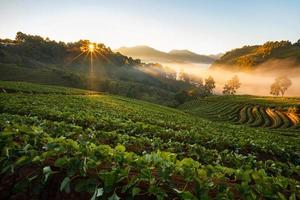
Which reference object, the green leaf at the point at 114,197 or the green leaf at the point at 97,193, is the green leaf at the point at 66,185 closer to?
the green leaf at the point at 97,193

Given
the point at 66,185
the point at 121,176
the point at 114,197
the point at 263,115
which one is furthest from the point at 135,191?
the point at 263,115

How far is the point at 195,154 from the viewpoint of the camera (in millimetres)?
11188

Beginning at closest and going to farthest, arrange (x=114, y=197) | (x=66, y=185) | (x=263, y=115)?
1. (x=114, y=197)
2. (x=66, y=185)
3. (x=263, y=115)

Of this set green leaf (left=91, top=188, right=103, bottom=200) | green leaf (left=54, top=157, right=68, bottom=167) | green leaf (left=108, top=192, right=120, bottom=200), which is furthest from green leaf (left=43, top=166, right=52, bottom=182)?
green leaf (left=108, top=192, right=120, bottom=200)

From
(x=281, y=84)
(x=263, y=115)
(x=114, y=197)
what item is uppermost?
(x=114, y=197)

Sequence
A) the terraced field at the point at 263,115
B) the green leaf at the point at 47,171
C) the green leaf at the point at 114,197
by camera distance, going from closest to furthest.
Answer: the green leaf at the point at 114,197 → the green leaf at the point at 47,171 → the terraced field at the point at 263,115

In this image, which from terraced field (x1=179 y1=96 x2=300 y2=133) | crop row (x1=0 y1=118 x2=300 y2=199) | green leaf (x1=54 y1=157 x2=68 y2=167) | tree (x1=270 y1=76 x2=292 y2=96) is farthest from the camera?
tree (x1=270 y1=76 x2=292 y2=96)

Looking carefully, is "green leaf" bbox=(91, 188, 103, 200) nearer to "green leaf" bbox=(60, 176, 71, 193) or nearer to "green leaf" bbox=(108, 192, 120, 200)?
"green leaf" bbox=(108, 192, 120, 200)

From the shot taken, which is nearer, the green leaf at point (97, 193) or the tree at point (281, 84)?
the green leaf at point (97, 193)

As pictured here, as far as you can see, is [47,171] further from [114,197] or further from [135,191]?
[135,191]

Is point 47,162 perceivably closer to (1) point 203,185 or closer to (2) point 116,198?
(2) point 116,198

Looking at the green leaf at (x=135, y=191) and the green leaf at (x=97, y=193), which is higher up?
the green leaf at (x=135, y=191)

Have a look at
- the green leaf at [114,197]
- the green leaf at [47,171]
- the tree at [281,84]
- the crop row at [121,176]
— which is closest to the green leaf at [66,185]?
the crop row at [121,176]

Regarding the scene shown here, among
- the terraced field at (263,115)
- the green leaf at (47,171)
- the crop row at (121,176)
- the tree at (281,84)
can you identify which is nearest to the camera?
the crop row at (121,176)
